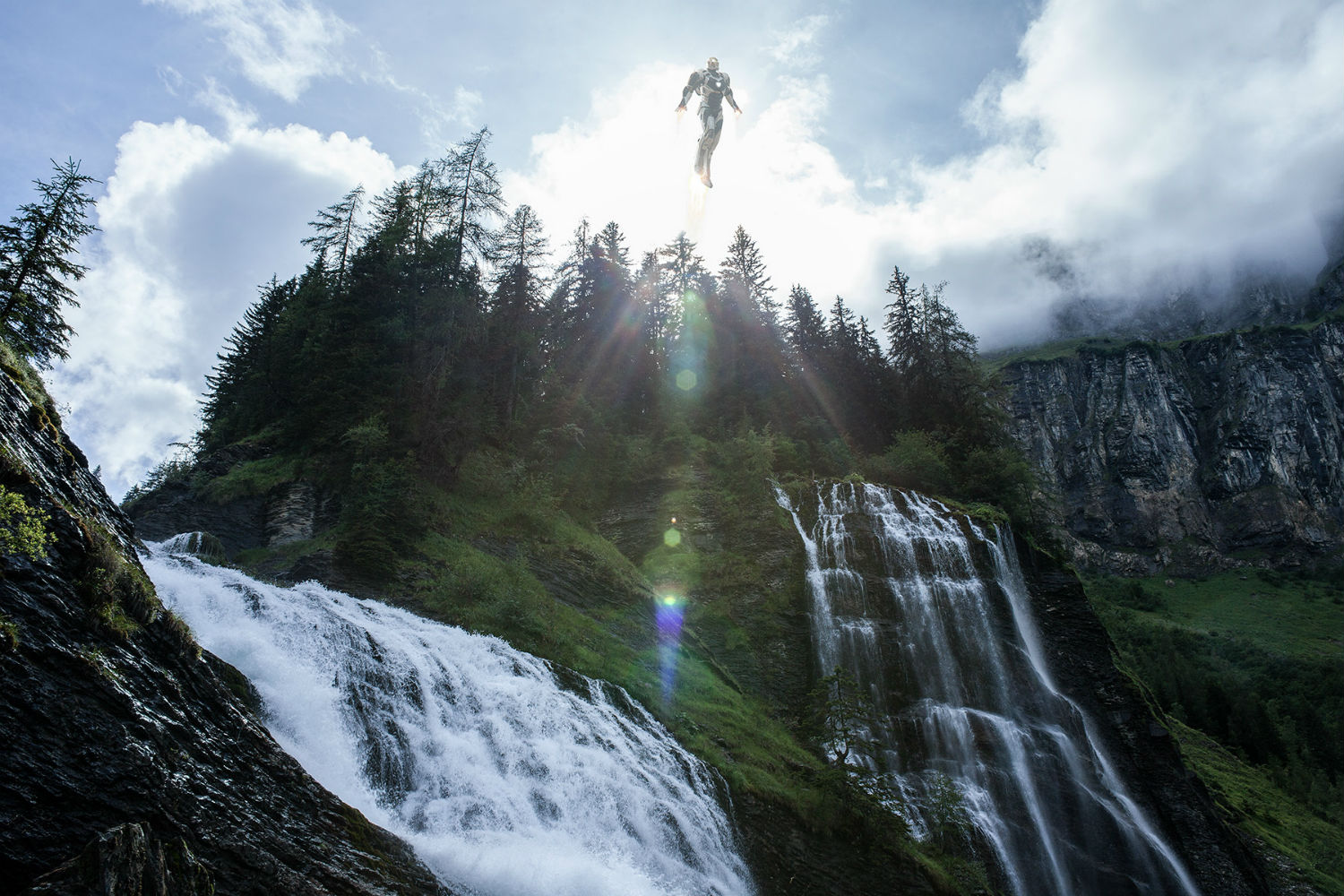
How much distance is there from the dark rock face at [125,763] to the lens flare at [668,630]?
1202 cm

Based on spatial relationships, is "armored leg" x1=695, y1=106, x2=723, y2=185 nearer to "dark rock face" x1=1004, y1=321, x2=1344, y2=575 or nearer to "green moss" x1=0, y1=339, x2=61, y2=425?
"green moss" x1=0, y1=339, x2=61, y2=425

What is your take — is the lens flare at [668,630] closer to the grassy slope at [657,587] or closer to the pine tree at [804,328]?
the grassy slope at [657,587]

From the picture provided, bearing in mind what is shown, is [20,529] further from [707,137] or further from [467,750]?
[707,137]

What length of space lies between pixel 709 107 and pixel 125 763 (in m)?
12.4

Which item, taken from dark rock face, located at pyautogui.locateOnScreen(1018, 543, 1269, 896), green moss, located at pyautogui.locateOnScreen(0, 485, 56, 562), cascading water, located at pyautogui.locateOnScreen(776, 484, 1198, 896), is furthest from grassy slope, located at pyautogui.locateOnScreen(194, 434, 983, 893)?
green moss, located at pyautogui.locateOnScreen(0, 485, 56, 562)

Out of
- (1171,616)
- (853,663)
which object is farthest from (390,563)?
(1171,616)

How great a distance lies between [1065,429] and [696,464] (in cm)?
11968

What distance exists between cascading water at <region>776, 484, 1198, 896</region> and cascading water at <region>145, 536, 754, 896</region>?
9448mm

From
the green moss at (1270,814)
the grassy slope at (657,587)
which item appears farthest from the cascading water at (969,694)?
the green moss at (1270,814)

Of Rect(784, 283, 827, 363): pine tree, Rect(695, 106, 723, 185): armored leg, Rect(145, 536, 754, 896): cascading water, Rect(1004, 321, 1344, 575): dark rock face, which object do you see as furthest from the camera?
Rect(1004, 321, 1344, 575): dark rock face

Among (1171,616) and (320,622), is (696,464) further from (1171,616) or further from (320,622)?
(1171,616)

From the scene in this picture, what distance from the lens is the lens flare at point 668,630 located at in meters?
20.9

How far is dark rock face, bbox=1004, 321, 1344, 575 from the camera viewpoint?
369 feet

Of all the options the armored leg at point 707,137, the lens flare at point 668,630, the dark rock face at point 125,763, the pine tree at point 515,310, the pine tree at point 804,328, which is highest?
the pine tree at point 804,328
